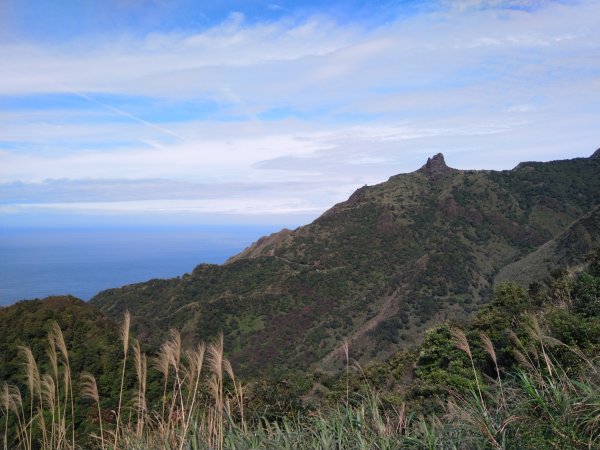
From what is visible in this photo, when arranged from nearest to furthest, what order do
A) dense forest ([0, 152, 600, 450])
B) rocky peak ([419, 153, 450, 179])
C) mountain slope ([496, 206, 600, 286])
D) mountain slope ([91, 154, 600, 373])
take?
dense forest ([0, 152, 600, 450]) < mountain slope ([496, 206, 600, 286]) < mountain slope ([91, 154, 600, 373]) < rocky peak ([419, 153, 450, 179])

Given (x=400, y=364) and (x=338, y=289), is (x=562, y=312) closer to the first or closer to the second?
(x=400, y=364)

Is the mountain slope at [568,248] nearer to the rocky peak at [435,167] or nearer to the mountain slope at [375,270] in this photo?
the mountain slope at [375,270]

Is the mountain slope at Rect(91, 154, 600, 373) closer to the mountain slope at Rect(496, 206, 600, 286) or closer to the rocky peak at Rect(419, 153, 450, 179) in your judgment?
the rocky peak at Rect(419, 153, 450, 179)

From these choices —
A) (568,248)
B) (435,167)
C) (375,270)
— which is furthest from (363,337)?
(435,167)

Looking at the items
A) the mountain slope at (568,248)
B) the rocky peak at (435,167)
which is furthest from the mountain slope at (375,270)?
the mountain slope at (568,248)

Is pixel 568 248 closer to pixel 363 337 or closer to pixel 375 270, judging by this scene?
pixel 363 337

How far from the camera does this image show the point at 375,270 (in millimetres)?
55375

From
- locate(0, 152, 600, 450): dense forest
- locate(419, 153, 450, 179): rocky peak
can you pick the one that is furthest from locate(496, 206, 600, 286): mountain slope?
locate(419, 153, 450, 179): rocky peak

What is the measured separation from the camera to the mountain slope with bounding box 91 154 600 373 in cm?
4297

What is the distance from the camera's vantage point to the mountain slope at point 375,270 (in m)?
43.0

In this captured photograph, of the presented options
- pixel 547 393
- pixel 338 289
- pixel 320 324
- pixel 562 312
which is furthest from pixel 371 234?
pixel 547 393

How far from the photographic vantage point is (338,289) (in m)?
52.7

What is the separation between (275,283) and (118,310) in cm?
2044

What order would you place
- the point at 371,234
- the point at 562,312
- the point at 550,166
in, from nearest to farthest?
the point at 562,312
the point at 371,234
the point at 550,166
